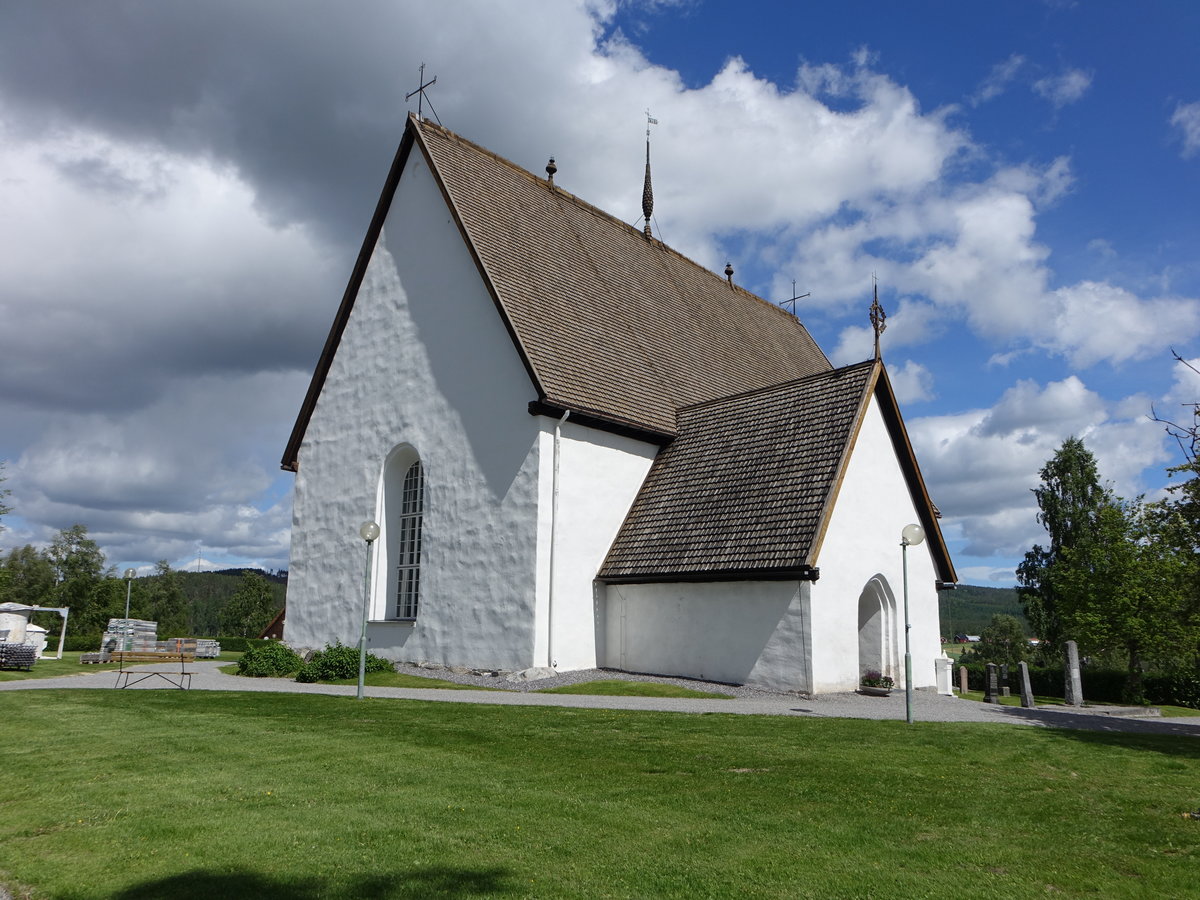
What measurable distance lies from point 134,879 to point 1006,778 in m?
7.61

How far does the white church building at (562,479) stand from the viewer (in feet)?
56.3

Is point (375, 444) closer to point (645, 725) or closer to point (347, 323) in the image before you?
point (347, 323)

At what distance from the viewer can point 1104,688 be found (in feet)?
118

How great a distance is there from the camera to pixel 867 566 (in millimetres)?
17797

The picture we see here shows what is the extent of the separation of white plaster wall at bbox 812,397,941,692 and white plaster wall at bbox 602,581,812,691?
0.42m

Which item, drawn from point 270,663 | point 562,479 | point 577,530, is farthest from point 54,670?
point 562,479

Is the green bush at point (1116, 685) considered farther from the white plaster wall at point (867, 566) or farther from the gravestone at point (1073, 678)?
the white plaster wall at point (867, 566)

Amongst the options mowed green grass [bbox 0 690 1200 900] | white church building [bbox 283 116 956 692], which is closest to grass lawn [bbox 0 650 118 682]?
white church building [bbox 283 116 956 692]

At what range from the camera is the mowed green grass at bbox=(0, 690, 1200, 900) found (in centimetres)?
523

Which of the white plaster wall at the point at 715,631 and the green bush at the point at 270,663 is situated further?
the green bush at the point at 270,663

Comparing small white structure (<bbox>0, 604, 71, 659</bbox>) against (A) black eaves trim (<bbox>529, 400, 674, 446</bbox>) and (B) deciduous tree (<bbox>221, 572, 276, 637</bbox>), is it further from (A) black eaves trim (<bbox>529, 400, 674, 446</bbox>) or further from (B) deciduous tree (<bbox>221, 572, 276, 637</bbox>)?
(B) deciduous tree (<bbox>221, 572, 276, 637</bbox>)

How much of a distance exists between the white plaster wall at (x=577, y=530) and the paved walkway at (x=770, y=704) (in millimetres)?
2702

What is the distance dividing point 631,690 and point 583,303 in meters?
10.3

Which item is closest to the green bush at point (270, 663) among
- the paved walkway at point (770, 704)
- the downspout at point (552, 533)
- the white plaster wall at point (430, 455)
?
the white plaster wall at point (430, 455)
